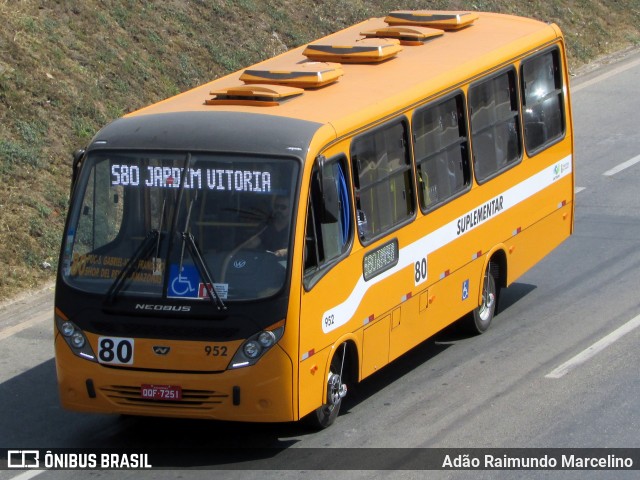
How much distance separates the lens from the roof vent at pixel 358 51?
12195mm

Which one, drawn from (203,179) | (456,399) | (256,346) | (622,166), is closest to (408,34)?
(456,399)

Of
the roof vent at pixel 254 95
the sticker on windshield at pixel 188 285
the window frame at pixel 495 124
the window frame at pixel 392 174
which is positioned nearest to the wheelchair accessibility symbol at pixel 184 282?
the sticker on windshield at pixel 188 285

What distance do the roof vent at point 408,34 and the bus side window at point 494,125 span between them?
2.93ft

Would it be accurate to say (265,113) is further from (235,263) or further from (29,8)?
(29,8)

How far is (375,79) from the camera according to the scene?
38.0 feet

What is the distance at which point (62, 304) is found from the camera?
9945mm

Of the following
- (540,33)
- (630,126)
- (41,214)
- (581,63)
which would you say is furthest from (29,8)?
(581,63)

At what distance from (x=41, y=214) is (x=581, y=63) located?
13.2 m

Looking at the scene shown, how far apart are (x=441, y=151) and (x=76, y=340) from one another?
13.1ft

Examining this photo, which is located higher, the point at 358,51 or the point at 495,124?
the point at 358,51

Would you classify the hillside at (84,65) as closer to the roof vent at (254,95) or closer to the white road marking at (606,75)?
the white road marking at (606,75)

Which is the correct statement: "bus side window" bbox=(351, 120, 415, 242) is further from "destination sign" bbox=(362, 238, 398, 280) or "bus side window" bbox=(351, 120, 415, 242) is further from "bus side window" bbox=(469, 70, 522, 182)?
"bus side window" bbox=(469, 70, 522, 182)

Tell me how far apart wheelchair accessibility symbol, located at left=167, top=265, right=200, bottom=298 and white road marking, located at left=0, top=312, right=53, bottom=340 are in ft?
13.6

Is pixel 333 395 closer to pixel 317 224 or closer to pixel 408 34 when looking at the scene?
pixel 317 224
